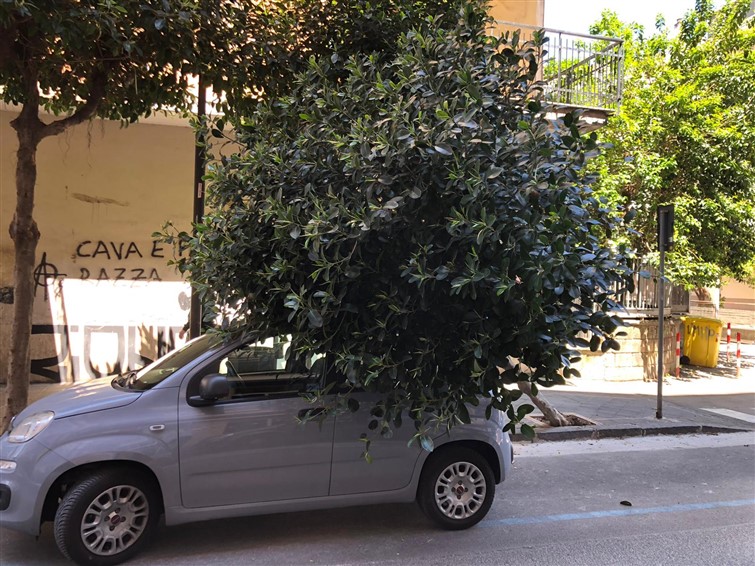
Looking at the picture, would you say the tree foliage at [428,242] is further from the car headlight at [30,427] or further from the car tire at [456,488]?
the car headlight at [30,427]

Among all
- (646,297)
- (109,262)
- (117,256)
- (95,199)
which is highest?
(95,199)

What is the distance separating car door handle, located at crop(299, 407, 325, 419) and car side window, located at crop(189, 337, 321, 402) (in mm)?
159

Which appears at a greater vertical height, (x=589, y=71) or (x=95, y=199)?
(x=589, y=71)

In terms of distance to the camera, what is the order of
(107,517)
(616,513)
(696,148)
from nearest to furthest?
(107,517), (616,513), (696,148)

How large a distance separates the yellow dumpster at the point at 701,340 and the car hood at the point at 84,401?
13.6 metres

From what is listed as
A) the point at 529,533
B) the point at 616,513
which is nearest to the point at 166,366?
the point at 529,533

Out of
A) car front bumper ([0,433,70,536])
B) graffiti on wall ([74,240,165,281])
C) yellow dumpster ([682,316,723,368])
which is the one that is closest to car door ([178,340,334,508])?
car front bumper ([0,433,70,536])

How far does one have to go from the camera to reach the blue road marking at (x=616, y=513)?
483cm

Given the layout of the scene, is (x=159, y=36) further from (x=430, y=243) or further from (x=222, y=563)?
(x=222, y=563)

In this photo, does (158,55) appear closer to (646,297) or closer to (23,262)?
(23,262)

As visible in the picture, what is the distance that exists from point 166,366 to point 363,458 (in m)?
1.66

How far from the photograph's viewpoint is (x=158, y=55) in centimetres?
562

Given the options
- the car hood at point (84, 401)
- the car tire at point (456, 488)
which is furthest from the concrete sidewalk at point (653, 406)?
the car hood at point (84, 401)

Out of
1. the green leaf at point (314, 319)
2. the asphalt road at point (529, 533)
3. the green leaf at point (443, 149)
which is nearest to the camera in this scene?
the green leaf at point (443, 149)
